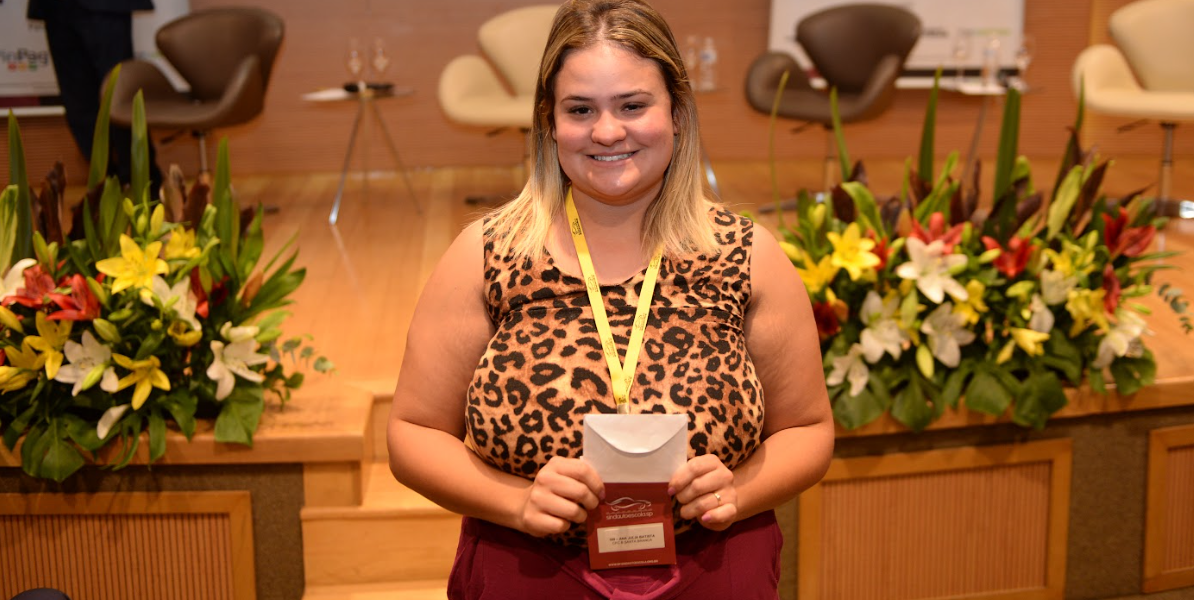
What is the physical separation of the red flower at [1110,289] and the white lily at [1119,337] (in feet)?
0.16

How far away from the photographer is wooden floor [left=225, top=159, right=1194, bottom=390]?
12.2 ft

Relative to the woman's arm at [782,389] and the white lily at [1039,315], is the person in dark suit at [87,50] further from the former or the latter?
the woman's arm at [782,389]

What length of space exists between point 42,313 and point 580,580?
1.42 metres

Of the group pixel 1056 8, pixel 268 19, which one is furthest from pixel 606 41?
pixel 1056 8

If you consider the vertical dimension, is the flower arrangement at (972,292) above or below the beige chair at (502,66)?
below

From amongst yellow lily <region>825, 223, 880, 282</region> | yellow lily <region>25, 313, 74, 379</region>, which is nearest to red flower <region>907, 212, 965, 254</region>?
yellow lily <region>825, 223, 880, 282</region>

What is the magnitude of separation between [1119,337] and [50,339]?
238cm

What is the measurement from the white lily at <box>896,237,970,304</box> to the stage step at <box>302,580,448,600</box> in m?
1.28

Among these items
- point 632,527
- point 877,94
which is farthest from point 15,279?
point 877,94

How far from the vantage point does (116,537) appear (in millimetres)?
2717

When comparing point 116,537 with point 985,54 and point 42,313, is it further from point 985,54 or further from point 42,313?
point 985,54

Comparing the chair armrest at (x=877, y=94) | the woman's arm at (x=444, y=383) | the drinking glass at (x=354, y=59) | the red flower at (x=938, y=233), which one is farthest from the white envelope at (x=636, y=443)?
the drinking glass at (x=354, y=59)

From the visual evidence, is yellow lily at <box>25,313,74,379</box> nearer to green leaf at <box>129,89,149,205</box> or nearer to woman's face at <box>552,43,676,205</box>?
green leaf at <box>129,89,149,205</box>

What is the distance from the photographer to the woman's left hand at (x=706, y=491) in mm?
Result: 1514
